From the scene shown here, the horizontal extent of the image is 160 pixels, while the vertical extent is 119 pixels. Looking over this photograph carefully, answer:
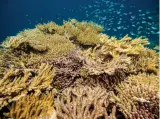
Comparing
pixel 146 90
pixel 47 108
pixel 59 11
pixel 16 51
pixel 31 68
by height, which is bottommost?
pixel 47 108

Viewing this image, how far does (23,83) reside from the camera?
3523 millimetres

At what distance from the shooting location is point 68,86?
13.6 ft

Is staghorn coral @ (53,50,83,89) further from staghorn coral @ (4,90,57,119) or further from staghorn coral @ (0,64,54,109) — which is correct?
staghorn coral @ (4,90,57,119)

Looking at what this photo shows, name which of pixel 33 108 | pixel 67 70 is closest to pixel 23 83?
pixel 33 108

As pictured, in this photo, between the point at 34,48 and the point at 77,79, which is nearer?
the point at 77,79

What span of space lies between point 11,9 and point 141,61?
184ft

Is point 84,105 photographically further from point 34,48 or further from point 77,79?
point 34,48

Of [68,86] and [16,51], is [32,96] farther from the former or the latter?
[16,51]

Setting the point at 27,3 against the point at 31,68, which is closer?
the point at 31,68

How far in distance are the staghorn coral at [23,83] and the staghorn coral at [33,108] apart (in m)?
0.10

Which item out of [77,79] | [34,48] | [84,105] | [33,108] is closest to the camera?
[84,105]

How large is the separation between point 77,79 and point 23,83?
109 cm

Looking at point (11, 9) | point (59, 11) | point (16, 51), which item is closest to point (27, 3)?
point (11, 9)

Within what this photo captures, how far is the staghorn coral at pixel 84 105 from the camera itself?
3066mm
